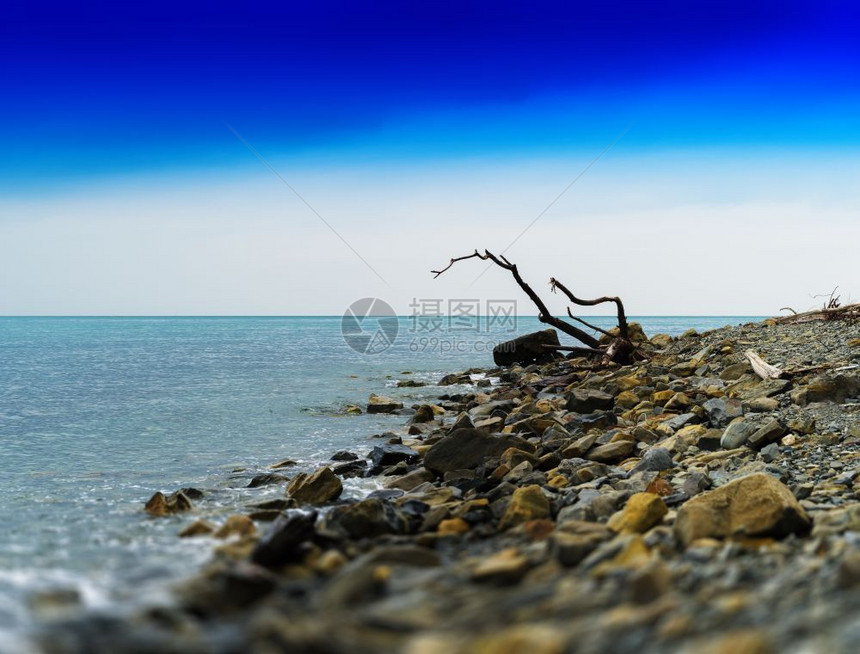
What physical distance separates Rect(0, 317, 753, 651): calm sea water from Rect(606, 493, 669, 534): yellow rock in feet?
11.2

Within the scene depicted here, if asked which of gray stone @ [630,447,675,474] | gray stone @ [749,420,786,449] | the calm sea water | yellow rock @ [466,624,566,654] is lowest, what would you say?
the calm sea water

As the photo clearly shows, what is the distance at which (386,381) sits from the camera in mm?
24453

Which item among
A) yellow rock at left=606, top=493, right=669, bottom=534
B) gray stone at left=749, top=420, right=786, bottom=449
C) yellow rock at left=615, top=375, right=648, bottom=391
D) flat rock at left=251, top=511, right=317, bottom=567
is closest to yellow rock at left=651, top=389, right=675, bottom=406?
yellow rock at left=615, top=375, right=648, bottom=391

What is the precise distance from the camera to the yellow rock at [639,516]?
16.1ft

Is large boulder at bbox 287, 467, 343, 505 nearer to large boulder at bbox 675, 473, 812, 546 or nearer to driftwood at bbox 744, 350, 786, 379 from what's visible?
large boulder at bbox 675, 473, 812, 546

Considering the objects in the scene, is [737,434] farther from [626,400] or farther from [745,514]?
[626,400]

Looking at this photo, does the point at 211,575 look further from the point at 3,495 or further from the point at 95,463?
the point at 95,463

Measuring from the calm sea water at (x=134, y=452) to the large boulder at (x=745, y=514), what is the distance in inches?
147

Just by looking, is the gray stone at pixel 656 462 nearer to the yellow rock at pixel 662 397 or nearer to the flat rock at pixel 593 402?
the yellow rock at pixel 662 397

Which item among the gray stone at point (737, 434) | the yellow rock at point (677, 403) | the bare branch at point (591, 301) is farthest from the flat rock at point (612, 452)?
the bare branch at point (591, 301)

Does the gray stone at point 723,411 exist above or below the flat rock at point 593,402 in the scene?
above

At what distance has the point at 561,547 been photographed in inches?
165

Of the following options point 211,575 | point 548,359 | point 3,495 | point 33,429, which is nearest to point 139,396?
point 33,429

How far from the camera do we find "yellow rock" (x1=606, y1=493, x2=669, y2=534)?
492 cm
